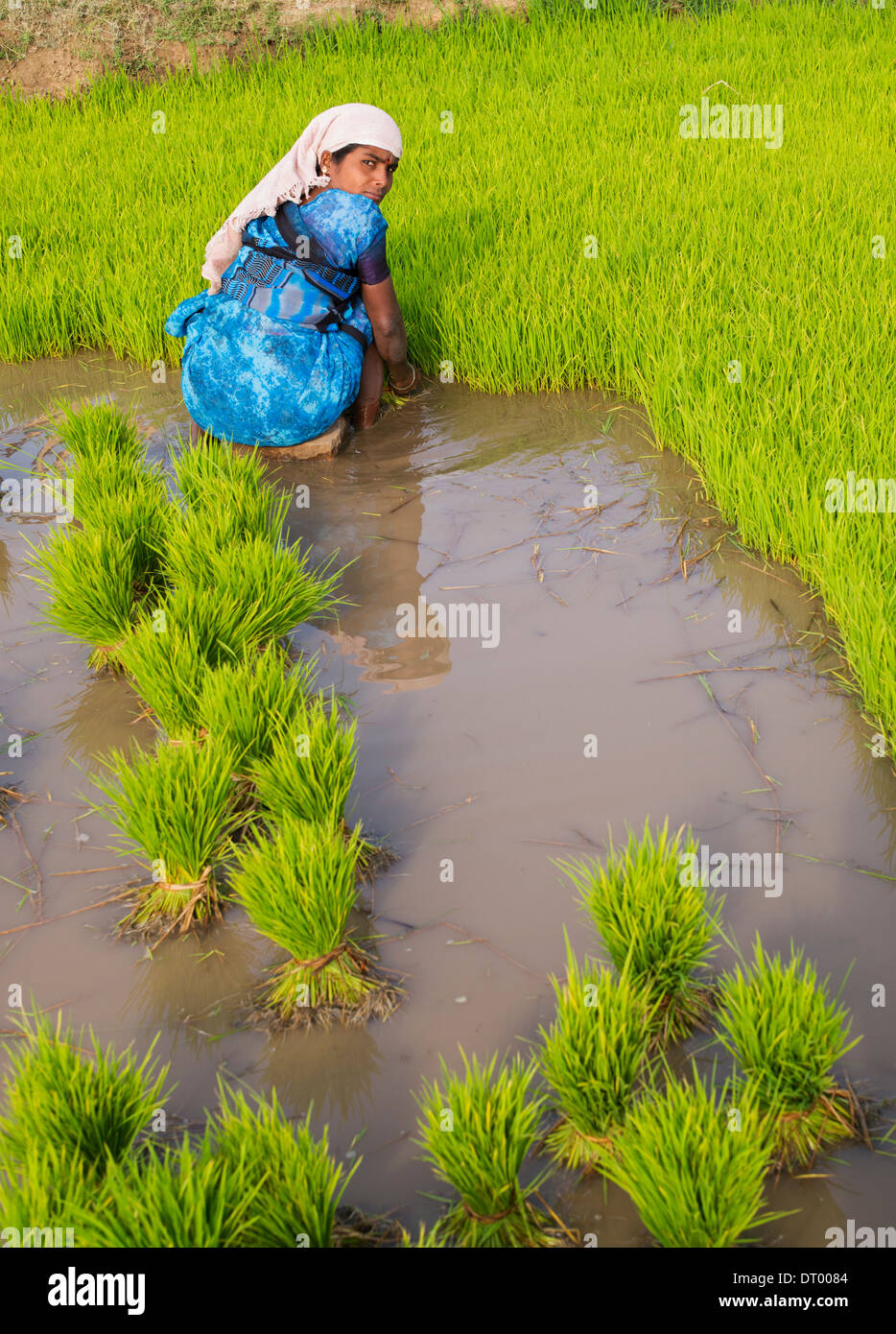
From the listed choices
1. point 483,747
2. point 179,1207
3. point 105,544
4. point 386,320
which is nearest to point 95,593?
point 105,544

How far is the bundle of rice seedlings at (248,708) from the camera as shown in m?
2.38

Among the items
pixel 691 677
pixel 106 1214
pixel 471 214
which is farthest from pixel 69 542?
pixel 471 214

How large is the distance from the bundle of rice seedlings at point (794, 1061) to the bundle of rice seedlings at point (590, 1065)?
0.17 metres

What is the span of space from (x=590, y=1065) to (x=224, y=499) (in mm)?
2102

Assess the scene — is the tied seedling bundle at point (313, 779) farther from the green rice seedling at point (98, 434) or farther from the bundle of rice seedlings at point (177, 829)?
the green rice seedling at point (98, 434)

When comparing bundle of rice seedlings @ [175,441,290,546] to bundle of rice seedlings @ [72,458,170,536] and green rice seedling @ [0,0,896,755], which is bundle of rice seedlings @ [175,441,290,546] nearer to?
bundle of rice seedlings @ [72,458,170,536]

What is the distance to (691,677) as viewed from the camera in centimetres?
271

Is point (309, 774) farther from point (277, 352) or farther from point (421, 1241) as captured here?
point (277, 352)

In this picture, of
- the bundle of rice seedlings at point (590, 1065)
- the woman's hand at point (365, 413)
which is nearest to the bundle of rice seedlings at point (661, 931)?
the bundle of rice seedlings at point (590, 1065)

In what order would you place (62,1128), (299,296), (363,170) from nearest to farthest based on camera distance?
(62,1128), (363,170), (299,296)

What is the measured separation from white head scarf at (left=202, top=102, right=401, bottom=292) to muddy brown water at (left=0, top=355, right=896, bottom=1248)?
0.85 meters

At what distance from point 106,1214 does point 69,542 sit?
1.97m

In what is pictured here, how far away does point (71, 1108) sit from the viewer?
1.56 metres

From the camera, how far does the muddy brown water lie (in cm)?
182
